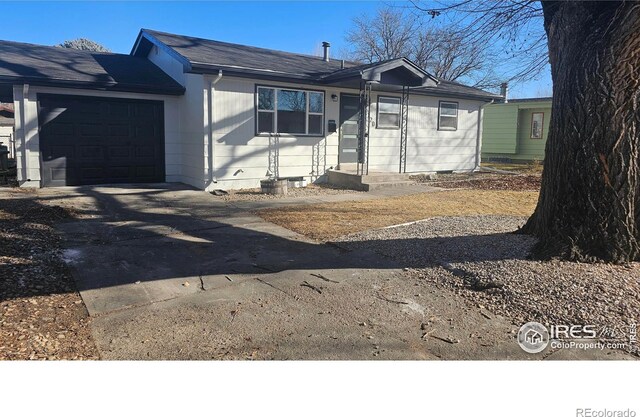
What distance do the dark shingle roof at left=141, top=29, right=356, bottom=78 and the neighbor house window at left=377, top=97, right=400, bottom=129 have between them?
1985 mm

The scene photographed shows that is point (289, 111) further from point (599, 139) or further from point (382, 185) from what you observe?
point (599, 139)

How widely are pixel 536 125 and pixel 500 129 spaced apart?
5.76ft

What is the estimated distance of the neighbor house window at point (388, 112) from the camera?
1452cm

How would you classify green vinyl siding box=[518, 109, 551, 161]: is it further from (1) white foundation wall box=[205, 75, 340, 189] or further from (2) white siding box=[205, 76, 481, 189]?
(1) white foundation wall box=[205, 75, 340, 189]

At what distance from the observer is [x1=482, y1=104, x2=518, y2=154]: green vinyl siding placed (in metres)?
24.2

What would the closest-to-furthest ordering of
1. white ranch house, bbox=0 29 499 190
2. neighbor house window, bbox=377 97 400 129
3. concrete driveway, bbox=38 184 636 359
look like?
1. concrete driveway, bbox=38 184 636 359
2. white ranch house, bbox=0 29 499 190
3. neighbor house window, bbox=377 97 400 129

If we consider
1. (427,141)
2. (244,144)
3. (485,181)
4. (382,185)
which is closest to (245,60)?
(244,144)

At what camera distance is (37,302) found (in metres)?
4.03

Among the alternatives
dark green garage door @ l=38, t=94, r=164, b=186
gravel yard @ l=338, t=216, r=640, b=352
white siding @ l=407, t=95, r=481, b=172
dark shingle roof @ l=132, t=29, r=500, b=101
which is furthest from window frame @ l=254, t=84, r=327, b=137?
gravel yard @ l=338, t=216, r=640, b=352

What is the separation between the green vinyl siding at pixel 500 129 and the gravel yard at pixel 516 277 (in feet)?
65.1

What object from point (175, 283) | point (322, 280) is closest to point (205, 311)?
point (175, 283)

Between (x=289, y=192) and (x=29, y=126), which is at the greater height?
(x=29, y=126)

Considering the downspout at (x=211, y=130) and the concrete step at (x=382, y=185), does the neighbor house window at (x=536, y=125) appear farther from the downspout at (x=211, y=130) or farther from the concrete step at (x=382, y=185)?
the downspout at (x=211, y=130)

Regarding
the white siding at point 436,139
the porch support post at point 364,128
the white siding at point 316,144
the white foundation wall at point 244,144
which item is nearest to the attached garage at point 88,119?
the white foundation wall at point 244,144
